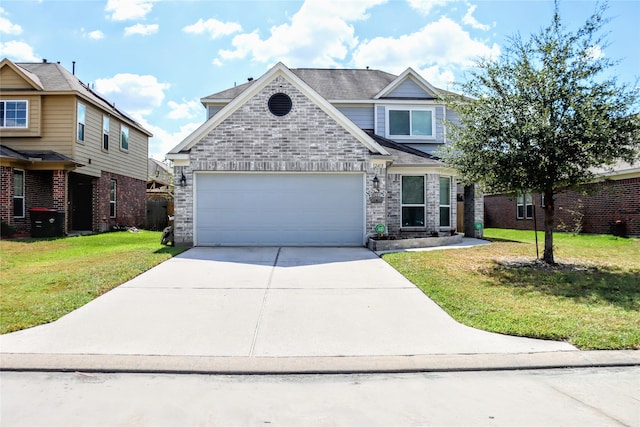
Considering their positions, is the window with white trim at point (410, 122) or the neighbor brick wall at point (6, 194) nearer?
the neighbor brick wall at point (6, 194)

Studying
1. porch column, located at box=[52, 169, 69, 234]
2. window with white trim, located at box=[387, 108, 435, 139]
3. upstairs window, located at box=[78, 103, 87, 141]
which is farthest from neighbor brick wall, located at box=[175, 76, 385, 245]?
upstairs window, located at box=[78, 103, 87, 141]

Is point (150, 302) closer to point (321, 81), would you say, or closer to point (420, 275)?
point (420, 275)

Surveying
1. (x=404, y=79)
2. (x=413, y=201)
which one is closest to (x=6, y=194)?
(x=413, y=201)

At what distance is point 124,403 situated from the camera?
3473 millimetres

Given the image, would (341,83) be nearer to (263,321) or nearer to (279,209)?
(279,209)

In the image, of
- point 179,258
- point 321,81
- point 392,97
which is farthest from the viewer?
point 321,81

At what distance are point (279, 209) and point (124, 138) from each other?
13.6 m

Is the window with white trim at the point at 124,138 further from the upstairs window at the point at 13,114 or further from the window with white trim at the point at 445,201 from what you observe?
the window with white trim at the point at 445,201

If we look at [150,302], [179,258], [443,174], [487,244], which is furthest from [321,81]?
[150,302]

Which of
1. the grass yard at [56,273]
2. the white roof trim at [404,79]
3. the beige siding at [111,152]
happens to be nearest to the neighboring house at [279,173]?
the grass yard at [56,273]

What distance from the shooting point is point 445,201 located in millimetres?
15219

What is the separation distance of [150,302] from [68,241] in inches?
394

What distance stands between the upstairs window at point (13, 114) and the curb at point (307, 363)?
16426 mm

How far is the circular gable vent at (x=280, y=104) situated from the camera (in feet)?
41.8
